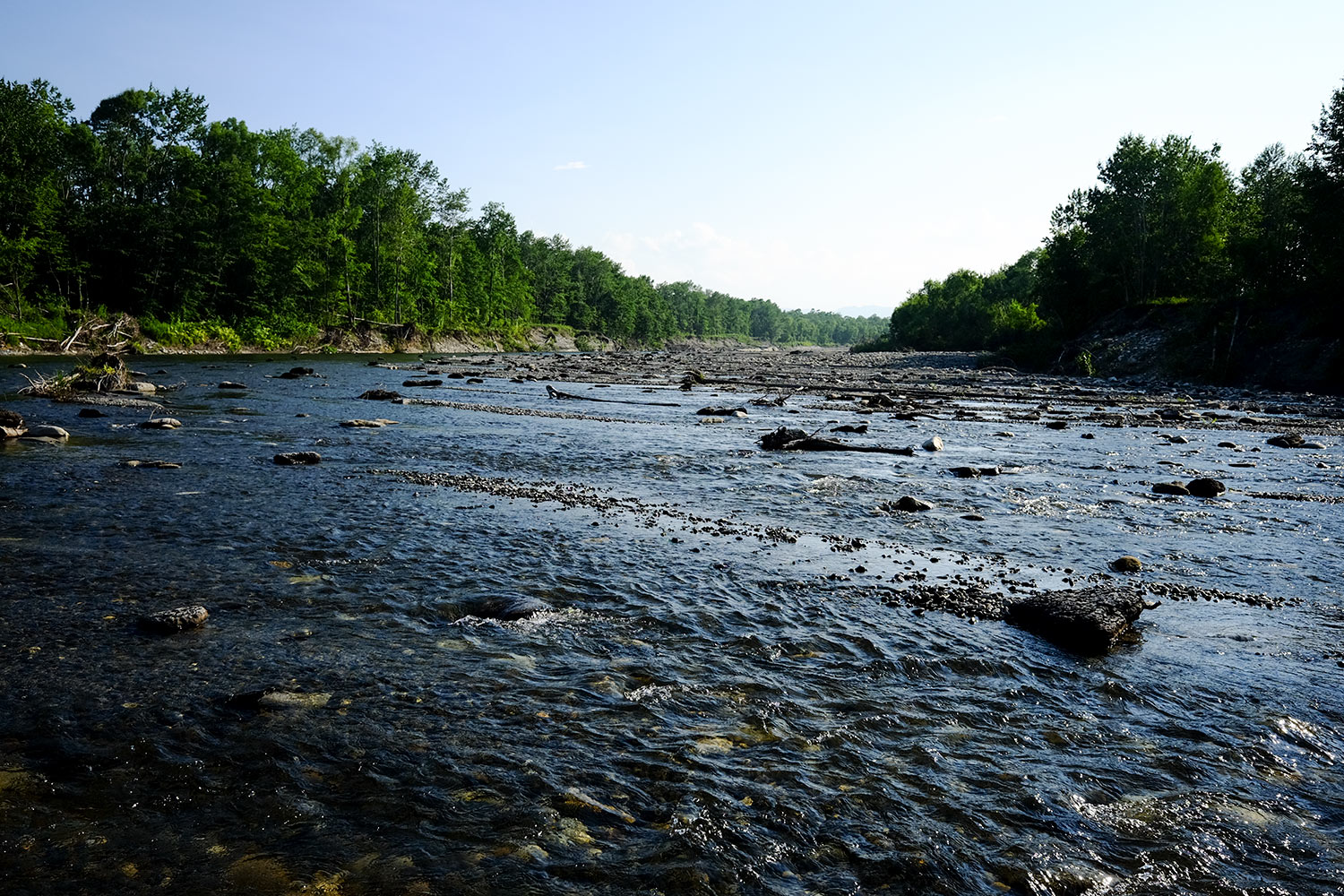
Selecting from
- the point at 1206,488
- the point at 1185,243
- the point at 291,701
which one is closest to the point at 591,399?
the point at 1206,488

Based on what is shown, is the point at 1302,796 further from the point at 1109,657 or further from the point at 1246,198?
the point at 1246,198

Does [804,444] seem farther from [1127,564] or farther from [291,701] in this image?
[291,701]

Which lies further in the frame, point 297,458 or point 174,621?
point 297,458

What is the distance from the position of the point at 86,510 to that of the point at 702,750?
427 inches

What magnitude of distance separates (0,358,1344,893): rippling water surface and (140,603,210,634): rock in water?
0.12 metres

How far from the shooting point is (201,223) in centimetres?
6806

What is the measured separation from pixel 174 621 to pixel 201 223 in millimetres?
76991

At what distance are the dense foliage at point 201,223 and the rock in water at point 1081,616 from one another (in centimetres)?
6791

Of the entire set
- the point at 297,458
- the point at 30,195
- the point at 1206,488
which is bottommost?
the point at 297,458

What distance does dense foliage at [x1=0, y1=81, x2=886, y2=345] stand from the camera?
192 ft

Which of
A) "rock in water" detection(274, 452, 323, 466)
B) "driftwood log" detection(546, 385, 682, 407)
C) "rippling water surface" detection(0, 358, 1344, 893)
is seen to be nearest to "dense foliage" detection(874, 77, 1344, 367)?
"driftwood log" detection(546, 385, 682, 407)

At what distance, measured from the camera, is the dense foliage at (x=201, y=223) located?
58.6 meters

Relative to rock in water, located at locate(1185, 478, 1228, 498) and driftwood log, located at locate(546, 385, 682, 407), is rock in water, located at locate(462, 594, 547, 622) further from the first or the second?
Answer: driftwood log, located at locate(546, 385, 682, 407)

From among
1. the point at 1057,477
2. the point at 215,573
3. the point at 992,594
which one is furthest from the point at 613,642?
the point at 1057,477
